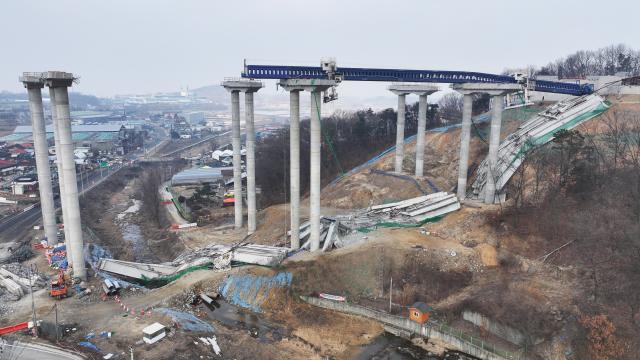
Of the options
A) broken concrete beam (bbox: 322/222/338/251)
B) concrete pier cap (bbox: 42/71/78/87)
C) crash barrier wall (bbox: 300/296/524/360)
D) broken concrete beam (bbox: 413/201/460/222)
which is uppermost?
concrete pier cap (bbox: 42/71/78/87)

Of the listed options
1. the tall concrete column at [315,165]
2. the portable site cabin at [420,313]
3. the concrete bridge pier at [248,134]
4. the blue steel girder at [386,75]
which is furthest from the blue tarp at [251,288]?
the blue steel girder at [386,75]

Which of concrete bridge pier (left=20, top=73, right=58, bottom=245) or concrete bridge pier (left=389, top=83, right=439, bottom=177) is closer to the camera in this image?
concrete bridge pier (left=20, top=73, right=58, bottom=245)

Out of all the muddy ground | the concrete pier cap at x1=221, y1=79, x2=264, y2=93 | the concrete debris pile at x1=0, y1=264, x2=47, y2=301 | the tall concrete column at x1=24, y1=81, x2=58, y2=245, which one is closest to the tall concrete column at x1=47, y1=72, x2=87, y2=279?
the concrete debris pile at x1=0, y1=264, x2=47, y2=301

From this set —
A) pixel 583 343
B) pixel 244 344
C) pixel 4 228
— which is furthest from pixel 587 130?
pixel 4 228

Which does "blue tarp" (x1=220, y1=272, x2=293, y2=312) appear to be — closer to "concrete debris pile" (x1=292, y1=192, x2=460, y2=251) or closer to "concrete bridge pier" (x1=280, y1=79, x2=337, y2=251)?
"concrete debris pile" (x1=292, y1=192, x2=460, y2=251)

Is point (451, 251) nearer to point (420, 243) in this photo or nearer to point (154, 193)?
point (420, 243)

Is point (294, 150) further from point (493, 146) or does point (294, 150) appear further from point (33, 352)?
point (33, 352)
